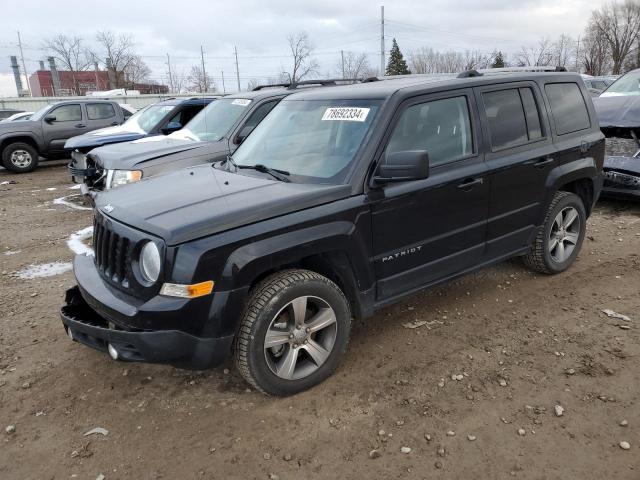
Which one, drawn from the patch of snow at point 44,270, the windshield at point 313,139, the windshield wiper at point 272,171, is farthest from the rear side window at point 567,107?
the patch of snow at point 44,270

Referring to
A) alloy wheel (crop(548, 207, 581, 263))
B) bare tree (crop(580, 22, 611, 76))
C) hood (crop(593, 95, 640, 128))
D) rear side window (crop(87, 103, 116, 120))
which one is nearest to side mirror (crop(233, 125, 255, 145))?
alloy wheel (crop(548, 207, 581, 263))

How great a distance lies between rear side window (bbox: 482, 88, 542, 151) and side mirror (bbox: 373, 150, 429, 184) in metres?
1.13

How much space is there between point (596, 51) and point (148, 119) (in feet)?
212

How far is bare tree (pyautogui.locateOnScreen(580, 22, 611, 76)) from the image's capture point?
2286 inches

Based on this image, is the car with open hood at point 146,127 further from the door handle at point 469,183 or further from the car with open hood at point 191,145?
the door handle at point 469,183

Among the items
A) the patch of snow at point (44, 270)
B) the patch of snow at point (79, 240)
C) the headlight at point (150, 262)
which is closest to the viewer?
the headlight at point (150, 262)

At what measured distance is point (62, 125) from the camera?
42.7ft

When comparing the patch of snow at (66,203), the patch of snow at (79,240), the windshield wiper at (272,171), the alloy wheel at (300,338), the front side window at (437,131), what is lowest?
the patch of snow at (66,203)

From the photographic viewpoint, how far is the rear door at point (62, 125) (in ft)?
42.2

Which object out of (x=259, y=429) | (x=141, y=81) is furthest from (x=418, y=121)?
(x=141, y=81)

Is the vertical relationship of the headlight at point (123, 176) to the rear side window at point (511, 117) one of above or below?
below

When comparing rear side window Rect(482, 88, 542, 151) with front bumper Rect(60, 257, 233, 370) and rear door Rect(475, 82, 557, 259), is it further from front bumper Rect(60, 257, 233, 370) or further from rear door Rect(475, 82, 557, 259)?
front bumper Rect(60, 257, 233, 370)

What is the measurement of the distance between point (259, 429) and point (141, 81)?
7114 cm

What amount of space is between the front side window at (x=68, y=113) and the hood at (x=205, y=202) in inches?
438
